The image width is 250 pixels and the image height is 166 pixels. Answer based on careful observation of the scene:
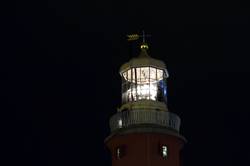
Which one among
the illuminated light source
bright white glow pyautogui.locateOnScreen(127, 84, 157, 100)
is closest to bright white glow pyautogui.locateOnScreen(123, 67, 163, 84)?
bright white glow pyautogui.locateOnScreen(127, 84, 157, 100)

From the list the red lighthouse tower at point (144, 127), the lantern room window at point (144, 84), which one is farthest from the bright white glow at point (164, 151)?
the lantern room window at point (144, 84)

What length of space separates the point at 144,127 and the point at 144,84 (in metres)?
2.36

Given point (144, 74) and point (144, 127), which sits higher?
point (144, 74)

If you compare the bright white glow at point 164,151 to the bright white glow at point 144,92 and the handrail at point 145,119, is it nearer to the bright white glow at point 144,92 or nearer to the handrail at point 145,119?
the handrail at point 145,119

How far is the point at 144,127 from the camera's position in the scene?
36.9 m

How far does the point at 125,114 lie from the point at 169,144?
2.32 m

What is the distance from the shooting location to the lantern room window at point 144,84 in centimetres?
3816

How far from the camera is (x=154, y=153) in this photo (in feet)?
121

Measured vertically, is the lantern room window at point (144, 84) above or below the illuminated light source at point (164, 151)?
above

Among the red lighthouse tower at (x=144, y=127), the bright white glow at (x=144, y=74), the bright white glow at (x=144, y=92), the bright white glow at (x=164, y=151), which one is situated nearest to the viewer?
the red lighthouse tower at (x=144, y=127)

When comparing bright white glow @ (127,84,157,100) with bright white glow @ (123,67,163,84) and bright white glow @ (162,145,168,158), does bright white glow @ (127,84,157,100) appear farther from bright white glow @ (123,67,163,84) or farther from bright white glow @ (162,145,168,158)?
bright white glow @ (162,145,168,158)

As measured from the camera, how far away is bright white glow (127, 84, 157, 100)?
38031 mm

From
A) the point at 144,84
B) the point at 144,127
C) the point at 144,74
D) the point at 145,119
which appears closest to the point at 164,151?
the point at 144,127

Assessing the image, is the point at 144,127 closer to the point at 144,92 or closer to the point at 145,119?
the point at 145,119
